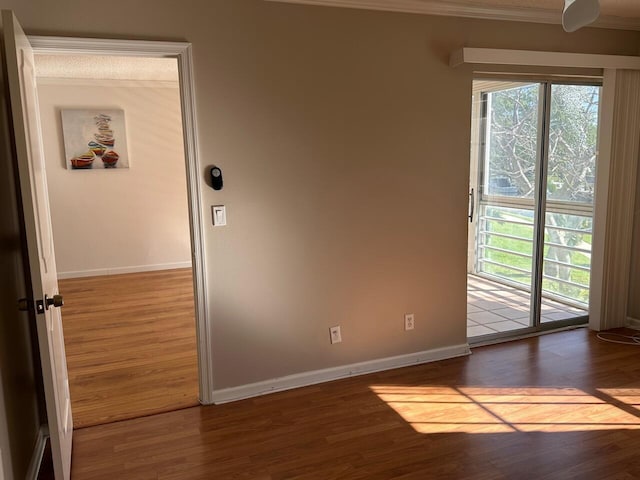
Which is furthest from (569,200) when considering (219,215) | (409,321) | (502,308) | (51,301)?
(51,301)

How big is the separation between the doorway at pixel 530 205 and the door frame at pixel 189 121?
2.10m

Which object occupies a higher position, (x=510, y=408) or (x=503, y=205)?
Result: (x=503, y=205)

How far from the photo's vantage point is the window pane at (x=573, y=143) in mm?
4113

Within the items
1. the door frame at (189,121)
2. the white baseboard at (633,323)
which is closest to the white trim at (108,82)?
the door frame at (189,121)

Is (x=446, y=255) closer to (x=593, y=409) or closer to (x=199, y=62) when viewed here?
(x=593, y=409)

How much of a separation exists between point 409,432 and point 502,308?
1970 millimetres

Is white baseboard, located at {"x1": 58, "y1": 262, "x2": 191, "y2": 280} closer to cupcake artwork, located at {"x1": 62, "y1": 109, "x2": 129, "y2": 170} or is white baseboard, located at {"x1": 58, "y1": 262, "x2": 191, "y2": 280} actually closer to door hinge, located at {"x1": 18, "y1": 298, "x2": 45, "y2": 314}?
cupcake artwork, located at {"x1": 62, "y1": 109, "x2": 129, "y2": 170}

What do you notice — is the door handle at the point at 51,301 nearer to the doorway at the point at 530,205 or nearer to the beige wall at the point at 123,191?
the doorway at the point at 530,205

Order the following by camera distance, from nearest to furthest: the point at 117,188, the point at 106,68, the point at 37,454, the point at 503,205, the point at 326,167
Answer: the point at 37,454
the point at 326,167
the point at 503,205
the point at 106,68
the point at 117,188

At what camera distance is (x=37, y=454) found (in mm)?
2592

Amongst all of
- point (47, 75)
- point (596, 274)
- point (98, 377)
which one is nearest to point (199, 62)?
point (98, 377)

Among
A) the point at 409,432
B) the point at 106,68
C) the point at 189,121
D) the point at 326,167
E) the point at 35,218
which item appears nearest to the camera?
the point at 35,218

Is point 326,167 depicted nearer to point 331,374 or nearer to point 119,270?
point 331,374

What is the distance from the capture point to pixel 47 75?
612 centimetres
